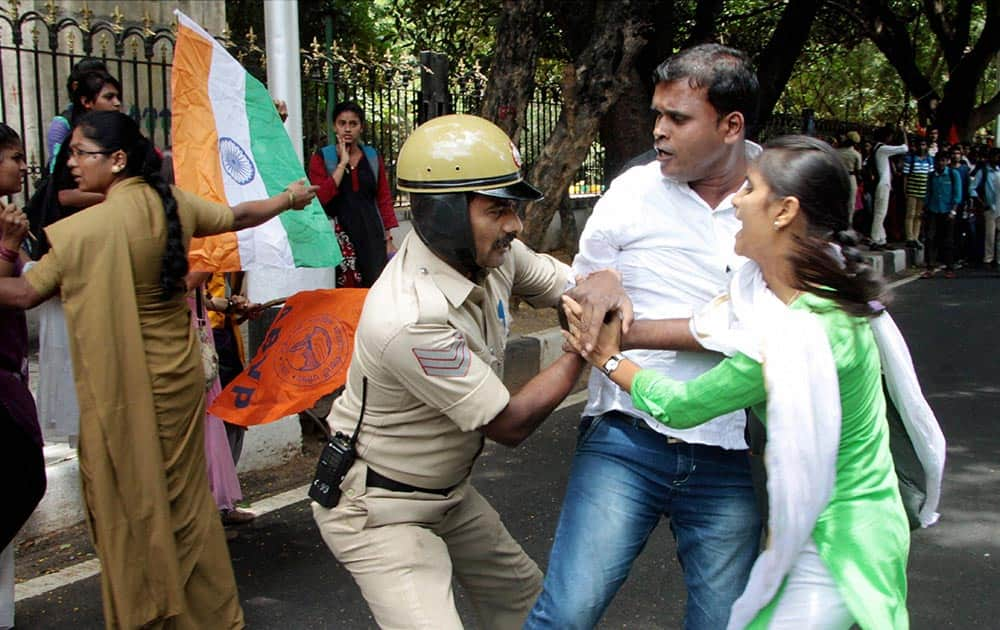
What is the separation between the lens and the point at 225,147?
4723 mm

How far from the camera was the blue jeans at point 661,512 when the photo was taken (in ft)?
8.90

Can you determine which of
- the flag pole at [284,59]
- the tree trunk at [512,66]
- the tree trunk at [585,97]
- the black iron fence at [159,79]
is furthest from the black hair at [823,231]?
the tree trunk at [585,97]

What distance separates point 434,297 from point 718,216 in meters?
0.76

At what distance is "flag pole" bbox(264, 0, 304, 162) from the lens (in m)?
6.29

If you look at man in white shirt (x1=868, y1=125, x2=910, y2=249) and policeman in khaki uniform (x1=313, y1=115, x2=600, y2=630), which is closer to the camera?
policeman in khaki uniform (x1=313, y1=115, x2=600, y2=630)

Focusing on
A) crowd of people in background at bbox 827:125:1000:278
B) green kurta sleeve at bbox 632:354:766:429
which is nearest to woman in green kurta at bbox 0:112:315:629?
green kurta sleeve at bbox 632:354:766:429

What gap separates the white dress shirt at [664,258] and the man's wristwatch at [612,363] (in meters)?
0.25

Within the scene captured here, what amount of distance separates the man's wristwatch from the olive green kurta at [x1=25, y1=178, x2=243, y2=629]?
5.68ft

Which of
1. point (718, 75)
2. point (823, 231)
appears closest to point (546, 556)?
point (718, 75)

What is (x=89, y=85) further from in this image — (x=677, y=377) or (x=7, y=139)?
(x=677, y=377)

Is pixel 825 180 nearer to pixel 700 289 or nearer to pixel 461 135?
pixel 700 289

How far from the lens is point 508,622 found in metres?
3.03

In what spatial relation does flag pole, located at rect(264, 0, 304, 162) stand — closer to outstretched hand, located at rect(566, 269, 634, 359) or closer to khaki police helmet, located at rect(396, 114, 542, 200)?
khaki police helmet, located at rect(396, 114, 542, 200)

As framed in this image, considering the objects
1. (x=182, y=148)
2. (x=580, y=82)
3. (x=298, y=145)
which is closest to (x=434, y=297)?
(x=182, y=148)
